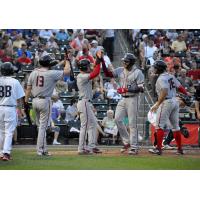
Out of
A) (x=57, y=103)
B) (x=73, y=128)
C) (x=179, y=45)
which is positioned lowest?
(x=73, y=128)

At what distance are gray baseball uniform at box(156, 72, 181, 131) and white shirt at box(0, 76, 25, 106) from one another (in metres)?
3.31

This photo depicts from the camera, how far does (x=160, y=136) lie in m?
15.4

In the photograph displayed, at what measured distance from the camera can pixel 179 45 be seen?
24531 millimetres

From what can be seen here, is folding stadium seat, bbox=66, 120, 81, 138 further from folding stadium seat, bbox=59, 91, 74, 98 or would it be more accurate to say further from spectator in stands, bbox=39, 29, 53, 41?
spectator in stands, bbox=39, 29, 53, 41

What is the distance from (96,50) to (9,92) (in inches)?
360

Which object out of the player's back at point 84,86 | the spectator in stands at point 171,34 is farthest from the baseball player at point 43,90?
the spectator in stands at point 171,34

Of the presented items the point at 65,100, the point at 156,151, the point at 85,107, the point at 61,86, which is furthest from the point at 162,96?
the point at 61,86

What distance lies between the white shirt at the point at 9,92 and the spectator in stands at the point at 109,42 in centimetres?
1046

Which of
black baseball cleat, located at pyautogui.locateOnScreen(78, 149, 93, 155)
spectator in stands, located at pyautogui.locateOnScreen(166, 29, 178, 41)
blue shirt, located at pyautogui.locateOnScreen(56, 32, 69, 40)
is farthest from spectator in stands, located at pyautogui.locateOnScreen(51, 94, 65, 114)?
spectator in stands, located at pyautogui.locateOnScreen(166, 29, 178, 41)

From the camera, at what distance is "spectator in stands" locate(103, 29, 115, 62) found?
2412cm

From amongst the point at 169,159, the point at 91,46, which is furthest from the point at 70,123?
the point at 169,159

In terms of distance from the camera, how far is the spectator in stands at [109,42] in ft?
79.2

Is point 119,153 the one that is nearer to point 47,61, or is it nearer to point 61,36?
point 47,61

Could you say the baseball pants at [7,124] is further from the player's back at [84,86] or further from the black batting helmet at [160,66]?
the black batting helmet at [160,66]
